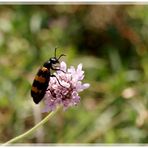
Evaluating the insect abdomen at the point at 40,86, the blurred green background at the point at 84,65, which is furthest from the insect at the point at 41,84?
the blurred green background at the point at 84,65

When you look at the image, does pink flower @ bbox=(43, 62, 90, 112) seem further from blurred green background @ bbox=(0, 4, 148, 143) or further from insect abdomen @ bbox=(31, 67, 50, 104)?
blurred green background @ bbox=(0, 4, 148, 143)

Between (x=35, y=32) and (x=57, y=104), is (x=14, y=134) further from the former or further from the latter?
(x=57, y=104)

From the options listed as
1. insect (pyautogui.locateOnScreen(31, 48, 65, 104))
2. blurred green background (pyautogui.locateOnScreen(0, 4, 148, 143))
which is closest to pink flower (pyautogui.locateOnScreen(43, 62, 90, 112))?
insect (pyautogui.locateOnScreen(31, 48, 65, 104))

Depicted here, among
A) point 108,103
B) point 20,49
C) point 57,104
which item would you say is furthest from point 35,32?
point 57,104

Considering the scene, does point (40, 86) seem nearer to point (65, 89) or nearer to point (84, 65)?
point (65, 89)

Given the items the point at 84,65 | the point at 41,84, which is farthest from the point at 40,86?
the point at 84,65

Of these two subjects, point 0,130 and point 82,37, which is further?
point 82,37
